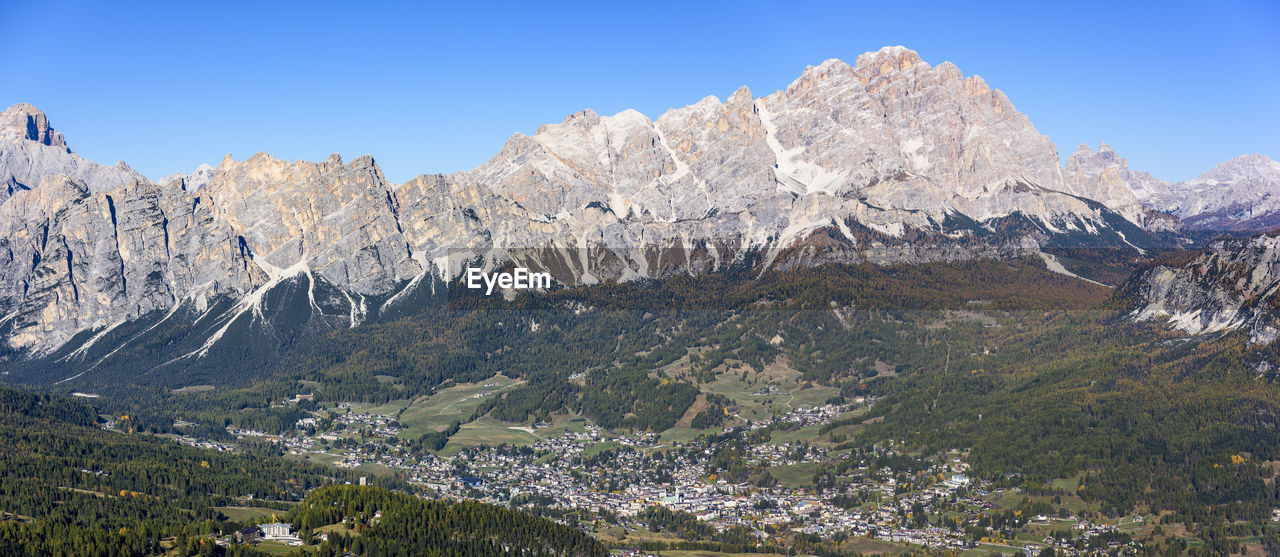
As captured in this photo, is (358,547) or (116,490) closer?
(358,547)

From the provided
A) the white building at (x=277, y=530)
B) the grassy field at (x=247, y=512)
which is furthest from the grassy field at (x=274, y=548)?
the grassy field at (x=247, y=512)

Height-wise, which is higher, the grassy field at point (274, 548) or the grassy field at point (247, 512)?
the grassy field at point (247, 512)

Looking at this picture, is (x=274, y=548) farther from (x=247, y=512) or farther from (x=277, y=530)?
(x=247, y=512)

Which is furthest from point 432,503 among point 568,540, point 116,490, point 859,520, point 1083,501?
point 1083,501

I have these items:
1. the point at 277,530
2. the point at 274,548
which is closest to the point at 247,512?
the point at 277,530

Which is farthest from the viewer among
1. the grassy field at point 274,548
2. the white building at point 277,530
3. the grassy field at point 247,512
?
the grassy field at point 247,512

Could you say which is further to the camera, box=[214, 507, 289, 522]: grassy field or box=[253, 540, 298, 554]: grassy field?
box=[214, 507, 289, 522]: grassy field

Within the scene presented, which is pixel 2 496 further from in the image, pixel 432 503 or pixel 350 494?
pixel 432 503

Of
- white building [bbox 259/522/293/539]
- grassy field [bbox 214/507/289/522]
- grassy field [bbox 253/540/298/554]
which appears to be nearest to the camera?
grassy field [bbox 253/540/298/554]

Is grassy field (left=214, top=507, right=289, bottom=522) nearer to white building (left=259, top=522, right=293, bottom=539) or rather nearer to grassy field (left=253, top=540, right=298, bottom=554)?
white building (left=259, top=522, right=293, bottom=539)

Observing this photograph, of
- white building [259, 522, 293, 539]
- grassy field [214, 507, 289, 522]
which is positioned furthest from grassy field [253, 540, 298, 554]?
grassy field [214, 507, 289, 522]

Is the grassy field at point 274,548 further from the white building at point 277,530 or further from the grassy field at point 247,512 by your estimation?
the grassy field at point 247,512
